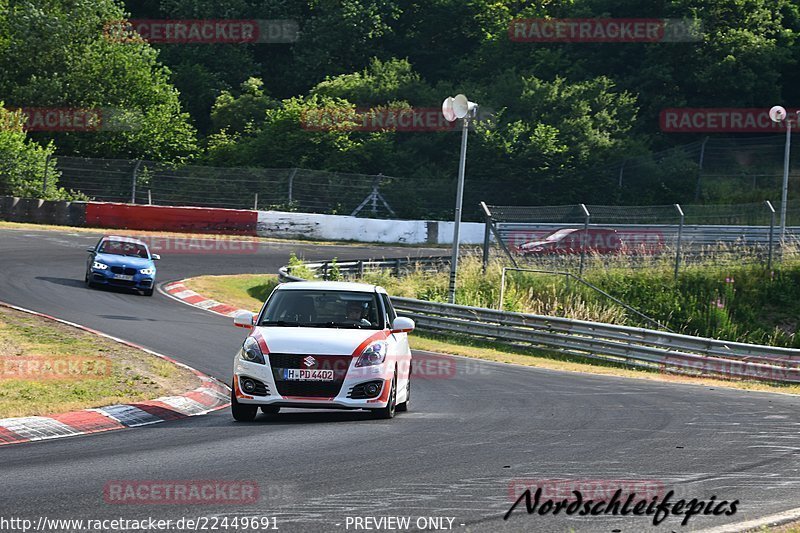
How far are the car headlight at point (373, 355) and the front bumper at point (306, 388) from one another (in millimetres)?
59

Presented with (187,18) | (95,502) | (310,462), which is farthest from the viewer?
(187,18)

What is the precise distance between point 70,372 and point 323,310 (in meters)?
4.00

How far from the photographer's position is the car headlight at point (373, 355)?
11477 millimetres

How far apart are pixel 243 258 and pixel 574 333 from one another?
577 inches

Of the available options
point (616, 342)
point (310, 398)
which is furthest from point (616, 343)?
point (310, 398)

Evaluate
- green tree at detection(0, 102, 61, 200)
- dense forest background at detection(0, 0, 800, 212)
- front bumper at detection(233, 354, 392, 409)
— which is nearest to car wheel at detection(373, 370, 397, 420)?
front bumper at detection(233, 354, 392, 409)

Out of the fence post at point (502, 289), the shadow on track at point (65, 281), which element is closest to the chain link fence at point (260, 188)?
the shadow on track at point (65, 281)

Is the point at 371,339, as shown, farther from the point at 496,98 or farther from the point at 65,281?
the point at 496,98

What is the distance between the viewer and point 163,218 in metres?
39.8

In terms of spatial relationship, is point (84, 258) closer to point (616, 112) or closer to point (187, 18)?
point (616, 112)

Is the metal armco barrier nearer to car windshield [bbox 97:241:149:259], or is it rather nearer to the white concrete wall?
car windshield [bbox 97:241:149:259]

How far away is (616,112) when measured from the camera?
172 ft

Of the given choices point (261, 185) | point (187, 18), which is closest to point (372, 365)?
point (261, 185)

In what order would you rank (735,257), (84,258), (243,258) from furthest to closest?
(243,258) < (84,258) < (735,257)
